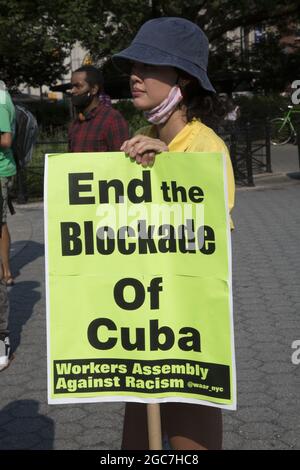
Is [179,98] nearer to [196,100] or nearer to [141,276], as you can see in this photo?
[196,100]

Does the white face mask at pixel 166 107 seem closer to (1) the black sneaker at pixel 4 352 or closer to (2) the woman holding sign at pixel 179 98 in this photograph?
(2) the woman holding sign at pixel 179 98

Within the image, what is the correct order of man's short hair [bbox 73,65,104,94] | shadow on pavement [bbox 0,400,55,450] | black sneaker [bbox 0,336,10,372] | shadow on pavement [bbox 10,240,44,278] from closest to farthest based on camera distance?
shadow on pavement [bbox 0,400,55,450] < black sneaker [bbox 0,336,10,372] < man's short hair [bbox 73,65,104,94] < shadow on pavement [bbox 10,240,44,278]

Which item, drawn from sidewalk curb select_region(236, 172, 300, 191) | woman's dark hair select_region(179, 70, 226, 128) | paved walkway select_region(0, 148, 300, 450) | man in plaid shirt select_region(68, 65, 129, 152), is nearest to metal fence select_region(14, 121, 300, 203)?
sidewalk curb select_region(236, 172, 300, 191)

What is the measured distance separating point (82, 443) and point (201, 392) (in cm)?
141

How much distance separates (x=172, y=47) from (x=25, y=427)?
2268 millimetres

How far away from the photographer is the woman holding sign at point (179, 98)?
2617 mm

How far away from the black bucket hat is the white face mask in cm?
9

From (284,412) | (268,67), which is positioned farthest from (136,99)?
(268,67)

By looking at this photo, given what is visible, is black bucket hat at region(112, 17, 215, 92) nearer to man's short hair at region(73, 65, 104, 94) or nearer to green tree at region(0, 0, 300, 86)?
man's short hair at region(73, 65, 104, 94)

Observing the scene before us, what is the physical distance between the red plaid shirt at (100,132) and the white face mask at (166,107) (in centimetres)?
329

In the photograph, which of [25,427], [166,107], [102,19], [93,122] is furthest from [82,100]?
[102,19]

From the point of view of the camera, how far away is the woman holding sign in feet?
8.59

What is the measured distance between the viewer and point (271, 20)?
31.7m
